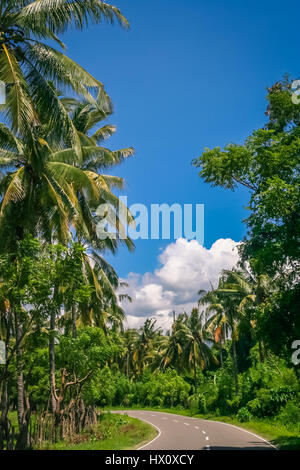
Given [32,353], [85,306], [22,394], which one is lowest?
[22,394]

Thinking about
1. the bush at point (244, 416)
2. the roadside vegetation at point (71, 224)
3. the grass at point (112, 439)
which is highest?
the roadside vegetation at point (71, 224)

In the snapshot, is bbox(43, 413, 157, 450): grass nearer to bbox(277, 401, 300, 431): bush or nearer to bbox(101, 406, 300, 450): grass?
bbox(101, 406, 300, 450): grass

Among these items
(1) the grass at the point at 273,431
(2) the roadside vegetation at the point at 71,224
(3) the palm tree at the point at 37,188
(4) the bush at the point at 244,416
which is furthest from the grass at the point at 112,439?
(3) the palm tree at the point at 37,188

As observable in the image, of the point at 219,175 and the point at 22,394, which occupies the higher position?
the point at 219,175

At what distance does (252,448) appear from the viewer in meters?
13.5

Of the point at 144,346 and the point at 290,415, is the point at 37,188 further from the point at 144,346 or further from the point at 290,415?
the point at 144,346

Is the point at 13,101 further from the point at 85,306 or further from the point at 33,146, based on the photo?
the point at 85,306

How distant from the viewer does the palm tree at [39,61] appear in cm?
937

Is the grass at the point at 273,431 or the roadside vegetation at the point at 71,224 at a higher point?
the roadside vegetation at the point at 71,224

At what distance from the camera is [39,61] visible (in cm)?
1061

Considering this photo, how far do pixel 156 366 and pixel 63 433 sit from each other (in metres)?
35.1

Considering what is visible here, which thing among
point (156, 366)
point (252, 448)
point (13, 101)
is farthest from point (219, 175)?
point (156, 366)

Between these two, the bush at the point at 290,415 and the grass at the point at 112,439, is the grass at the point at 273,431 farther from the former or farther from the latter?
the grass at the point at 112,439

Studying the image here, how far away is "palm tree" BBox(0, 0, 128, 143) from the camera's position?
9.37 metres
